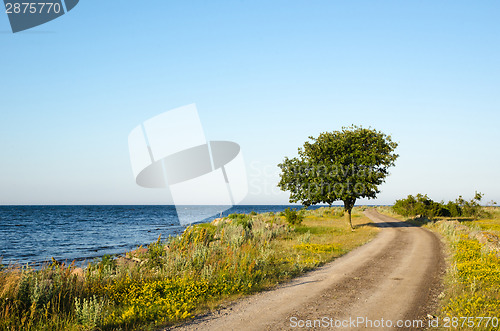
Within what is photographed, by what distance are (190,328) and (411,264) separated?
1167 centimetres

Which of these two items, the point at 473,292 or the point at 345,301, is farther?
the point at 473,292

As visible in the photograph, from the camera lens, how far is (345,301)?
28.6ft

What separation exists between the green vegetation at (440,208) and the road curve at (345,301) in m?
39.8

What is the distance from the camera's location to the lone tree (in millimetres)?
29922

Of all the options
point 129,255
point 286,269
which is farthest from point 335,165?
point 129,255

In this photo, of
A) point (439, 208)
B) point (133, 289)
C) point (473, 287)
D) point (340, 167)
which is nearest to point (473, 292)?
point (473, 287)

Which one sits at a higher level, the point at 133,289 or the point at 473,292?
the point at 133,289

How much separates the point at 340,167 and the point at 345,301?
884 inches

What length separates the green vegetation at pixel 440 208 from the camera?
48562 millimetres

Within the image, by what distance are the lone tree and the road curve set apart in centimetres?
1602

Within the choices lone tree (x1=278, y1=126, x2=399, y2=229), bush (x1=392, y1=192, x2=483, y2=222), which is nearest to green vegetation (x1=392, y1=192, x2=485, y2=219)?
bush (x1=392, y1=192, x2=483, y2=222)

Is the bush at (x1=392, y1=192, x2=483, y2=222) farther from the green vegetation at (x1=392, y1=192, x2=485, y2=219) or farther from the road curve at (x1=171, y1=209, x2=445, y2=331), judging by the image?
the road curve at (x1=171, y1=209, x2=445, y2=331)

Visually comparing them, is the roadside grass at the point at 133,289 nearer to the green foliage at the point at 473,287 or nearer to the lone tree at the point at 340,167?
A: the green foliage at the point at 473,287

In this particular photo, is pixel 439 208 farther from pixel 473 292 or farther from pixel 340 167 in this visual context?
pixel 473 292
